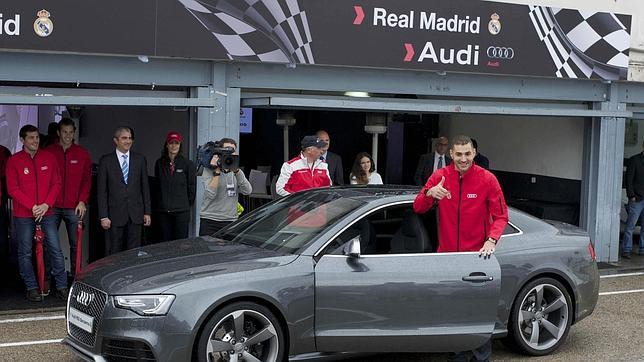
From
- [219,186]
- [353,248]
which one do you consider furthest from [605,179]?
[353,248]

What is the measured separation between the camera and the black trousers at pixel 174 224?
10344 mm

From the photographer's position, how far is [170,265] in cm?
656

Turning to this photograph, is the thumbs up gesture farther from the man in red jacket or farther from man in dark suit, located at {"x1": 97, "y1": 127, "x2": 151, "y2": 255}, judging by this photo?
the man in red jacket

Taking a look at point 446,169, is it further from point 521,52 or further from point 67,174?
point 521,52

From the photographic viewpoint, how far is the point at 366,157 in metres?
10.7

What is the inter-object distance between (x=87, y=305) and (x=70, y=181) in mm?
3976

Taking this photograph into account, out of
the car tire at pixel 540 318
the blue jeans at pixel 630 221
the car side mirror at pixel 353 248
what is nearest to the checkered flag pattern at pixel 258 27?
the car side mirror at pixel 353 248

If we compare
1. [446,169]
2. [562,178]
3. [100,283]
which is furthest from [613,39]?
[100,283]

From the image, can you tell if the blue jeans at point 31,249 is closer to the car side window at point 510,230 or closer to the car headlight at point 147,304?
the car headlight at point 147,304

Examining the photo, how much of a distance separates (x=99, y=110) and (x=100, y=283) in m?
7.66

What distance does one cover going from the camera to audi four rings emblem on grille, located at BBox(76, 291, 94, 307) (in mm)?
6488

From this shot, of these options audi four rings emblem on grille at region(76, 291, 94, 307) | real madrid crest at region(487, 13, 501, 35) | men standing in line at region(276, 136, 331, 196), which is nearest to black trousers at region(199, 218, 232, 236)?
men standing in line at region(276, 136, 331, 196)

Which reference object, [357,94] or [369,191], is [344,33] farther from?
[369,191]

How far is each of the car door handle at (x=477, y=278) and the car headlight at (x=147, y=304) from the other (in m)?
2.16
